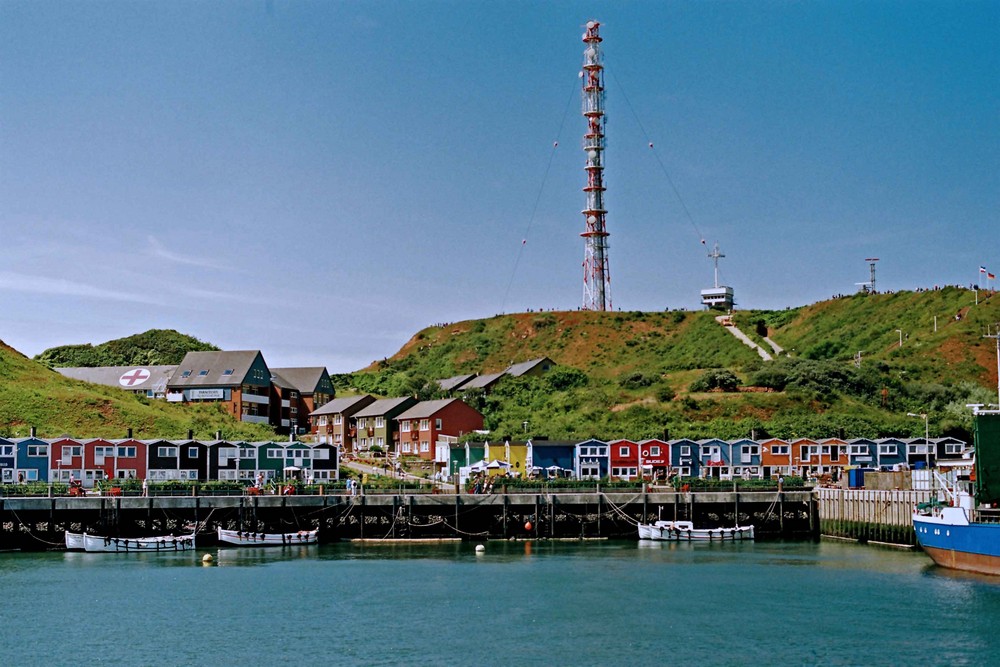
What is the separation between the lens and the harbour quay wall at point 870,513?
78875 mm

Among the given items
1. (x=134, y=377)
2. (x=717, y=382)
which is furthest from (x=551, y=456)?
(x=134, y=377)

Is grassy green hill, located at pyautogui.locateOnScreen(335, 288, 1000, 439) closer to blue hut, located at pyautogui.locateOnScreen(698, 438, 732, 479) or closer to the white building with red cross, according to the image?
blue hut, located at pyautogui.locateOnScreen(698, 438, 732, 479)

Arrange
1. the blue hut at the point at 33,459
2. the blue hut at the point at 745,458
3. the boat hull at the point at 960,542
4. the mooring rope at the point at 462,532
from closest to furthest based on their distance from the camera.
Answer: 1. the boat hull at the point at 960,542
2. the mooring rope at the point at 462,532
3. the blue hut at the point at 33,459
4. the blue hut at the point at 745,458

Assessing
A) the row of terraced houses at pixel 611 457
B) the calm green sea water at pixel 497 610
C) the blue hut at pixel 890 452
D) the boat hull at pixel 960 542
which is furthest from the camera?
the blue hut at pixel 890 452

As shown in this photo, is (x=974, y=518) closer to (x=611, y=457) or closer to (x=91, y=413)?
(x=611, y=457)

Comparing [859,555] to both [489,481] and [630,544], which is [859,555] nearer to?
[630,544]

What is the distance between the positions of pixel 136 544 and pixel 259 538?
27.1 feet

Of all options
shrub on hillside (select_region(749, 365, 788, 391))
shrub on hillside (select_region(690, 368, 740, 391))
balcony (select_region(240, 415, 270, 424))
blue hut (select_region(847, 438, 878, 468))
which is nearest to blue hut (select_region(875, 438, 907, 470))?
blue hut (select_region(847, 438, 878, 468))

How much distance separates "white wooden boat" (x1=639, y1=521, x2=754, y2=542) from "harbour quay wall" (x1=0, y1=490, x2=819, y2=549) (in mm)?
2564

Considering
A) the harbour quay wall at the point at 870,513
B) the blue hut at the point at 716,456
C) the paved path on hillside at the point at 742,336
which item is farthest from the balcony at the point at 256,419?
the harbour quay wall at the point at 870,513

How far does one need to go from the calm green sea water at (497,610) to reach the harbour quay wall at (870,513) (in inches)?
169

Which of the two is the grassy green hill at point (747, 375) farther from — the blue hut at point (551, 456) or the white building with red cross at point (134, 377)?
the white building with red cross at point (134, 377)

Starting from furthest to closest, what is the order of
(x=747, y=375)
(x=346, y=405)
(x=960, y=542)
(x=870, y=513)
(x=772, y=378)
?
1. (x=747, y=375)
2. (x=346, y=405)
3. (x=772, y=378)
4. (x=870, y=513)
5. (x=960, y=542)

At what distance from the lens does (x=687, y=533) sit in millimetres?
86375
